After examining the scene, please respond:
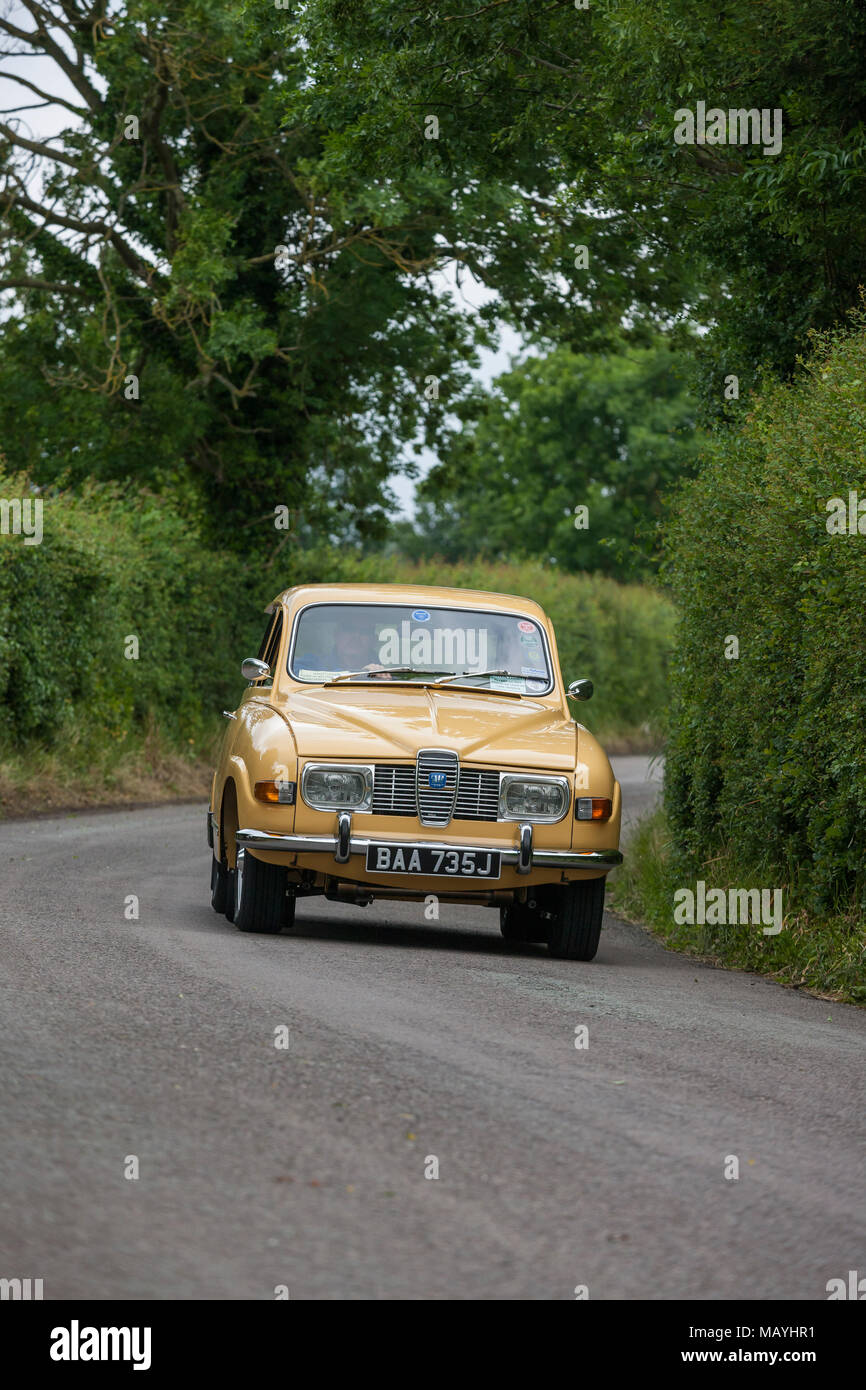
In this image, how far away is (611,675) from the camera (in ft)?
141

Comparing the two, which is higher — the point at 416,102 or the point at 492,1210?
the point at 416,102

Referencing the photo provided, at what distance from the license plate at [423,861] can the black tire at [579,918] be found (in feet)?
2.36

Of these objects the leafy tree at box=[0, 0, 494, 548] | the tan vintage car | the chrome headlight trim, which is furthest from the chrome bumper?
the leafy tree at box=[0, 0, 494, 548]

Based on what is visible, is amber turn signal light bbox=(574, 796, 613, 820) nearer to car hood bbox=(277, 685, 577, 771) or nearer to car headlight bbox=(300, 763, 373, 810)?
car hood bbox=(277, 685, 577, 771)

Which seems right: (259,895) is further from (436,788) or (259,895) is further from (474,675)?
(474,675)

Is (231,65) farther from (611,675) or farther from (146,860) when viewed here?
(611,675)

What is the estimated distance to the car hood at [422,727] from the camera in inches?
404

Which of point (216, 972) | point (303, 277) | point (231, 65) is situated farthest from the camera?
point (303, 277)

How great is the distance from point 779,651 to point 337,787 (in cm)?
274

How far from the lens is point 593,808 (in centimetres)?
1038

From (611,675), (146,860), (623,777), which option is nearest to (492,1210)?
(146,860)

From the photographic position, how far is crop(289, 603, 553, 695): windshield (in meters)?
11.6

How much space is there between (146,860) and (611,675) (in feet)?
94.0

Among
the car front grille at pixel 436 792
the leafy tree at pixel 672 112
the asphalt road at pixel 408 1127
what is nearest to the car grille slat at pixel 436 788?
the car front grille at pixel 436 792
